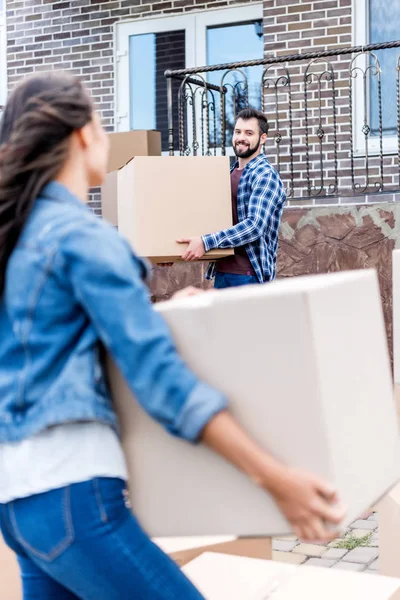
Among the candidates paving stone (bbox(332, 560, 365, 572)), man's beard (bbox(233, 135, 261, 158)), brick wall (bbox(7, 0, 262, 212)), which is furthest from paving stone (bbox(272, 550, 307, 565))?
brick wall (bbox(7, 0, 262, 212))

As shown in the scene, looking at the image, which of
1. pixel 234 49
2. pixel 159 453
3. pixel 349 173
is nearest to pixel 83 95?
pixel 159 453

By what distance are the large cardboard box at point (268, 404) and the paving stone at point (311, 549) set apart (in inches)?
86.2

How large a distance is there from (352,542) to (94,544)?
2.47m

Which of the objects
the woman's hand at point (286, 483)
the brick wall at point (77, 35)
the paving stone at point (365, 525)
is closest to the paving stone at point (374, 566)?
the paving stone at point (365, 525)

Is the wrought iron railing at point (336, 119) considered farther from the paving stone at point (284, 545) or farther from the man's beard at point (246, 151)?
the paving stone at point (284, 545)

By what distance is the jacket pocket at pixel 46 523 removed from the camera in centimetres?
125

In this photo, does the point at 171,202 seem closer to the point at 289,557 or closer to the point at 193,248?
the point at 193,248

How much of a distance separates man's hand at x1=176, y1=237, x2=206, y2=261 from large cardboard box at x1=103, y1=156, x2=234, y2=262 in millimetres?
24

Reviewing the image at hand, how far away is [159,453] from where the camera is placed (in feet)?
4.32

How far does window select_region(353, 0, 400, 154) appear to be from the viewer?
7152 mm

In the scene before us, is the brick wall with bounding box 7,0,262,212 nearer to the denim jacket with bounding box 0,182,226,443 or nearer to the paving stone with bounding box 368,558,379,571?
the paving stone with bounding box 368,558,379,571

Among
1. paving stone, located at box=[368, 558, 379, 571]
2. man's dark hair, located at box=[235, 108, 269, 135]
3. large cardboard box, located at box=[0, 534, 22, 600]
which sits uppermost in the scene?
man's dark hair, located at box=[235, 108, 269, 135]

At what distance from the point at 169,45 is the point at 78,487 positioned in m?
7.76

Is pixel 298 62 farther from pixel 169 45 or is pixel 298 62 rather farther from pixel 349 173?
pixel 169 45
